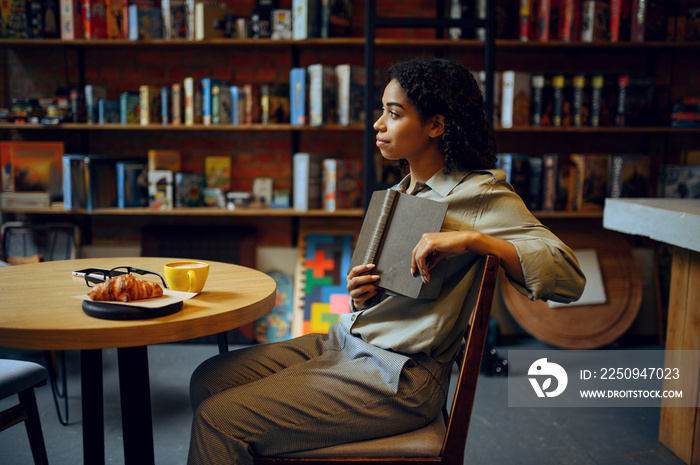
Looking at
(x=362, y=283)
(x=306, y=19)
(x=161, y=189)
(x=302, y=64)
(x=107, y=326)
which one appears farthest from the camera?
(x=302, y=64)

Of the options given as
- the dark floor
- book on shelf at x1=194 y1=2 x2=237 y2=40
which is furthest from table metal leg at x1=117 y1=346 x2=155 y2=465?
book on shelf at x1=194 y1=2 x2=237 y2=40

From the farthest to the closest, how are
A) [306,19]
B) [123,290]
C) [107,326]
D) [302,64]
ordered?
[302,64]
[306,19]
[123,290]
[107,326]

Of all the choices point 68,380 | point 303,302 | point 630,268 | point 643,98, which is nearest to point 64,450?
point 68,380

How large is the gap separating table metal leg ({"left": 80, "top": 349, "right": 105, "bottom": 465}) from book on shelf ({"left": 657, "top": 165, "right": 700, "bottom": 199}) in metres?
3.14

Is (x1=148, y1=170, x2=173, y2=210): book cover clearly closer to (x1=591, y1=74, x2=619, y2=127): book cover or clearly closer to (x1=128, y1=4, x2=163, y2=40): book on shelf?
(x1=128, y1=4, x2=163, y2=40): book on shelf

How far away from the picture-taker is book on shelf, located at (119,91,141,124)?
3.10 metres

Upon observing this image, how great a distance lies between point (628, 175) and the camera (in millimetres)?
3121

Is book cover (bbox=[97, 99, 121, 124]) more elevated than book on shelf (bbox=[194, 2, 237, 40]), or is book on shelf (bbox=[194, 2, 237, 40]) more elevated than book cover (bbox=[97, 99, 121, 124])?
book on shelf (bbox=[194, 2, 237, 40])

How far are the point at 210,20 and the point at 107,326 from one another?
2.41m

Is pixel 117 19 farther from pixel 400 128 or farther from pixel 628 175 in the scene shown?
pixel 628 175

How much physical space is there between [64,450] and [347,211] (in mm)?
1754

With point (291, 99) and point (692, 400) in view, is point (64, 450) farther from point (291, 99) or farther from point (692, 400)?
point (692, 400)

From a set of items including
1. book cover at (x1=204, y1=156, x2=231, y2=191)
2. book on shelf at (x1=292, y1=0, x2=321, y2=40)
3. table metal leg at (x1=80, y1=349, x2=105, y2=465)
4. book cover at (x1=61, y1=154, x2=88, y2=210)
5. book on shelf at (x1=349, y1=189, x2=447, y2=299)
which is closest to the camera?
book on shelf at (x1=349, y1=189, x2=447, y2=299)

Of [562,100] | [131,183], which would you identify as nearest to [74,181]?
[131,183]
